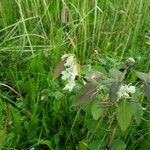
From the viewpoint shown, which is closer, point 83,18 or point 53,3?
point 83,18

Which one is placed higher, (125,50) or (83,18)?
(83,18)

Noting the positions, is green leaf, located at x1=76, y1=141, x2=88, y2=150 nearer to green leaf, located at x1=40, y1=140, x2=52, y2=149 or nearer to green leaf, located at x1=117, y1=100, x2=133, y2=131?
green leaf, located at x1=40, y1=140, x2=52, y2=149

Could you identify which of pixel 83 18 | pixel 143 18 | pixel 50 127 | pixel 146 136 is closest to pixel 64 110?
pixel 50 127

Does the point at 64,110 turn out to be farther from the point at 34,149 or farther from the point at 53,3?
the point at 53,3

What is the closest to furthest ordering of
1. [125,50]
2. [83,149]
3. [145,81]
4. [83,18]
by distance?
[145,81], [83,149], [83,18], [125,50]

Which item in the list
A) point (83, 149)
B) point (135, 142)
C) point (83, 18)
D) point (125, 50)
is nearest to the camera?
point (83, 149)

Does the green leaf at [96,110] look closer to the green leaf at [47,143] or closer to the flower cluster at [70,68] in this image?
the flower cluster at [70,68]
